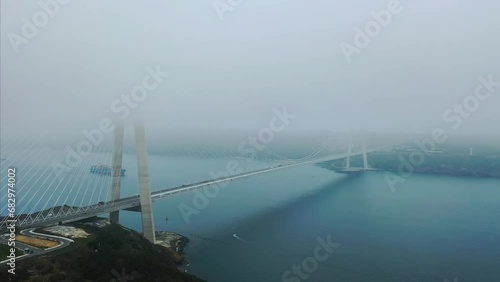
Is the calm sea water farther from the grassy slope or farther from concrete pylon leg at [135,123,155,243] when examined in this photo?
the grassy slope

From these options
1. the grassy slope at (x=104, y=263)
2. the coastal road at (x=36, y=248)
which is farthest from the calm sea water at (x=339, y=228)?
the coastal road at (x=36, y=248)

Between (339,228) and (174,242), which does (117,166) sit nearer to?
(174,242)

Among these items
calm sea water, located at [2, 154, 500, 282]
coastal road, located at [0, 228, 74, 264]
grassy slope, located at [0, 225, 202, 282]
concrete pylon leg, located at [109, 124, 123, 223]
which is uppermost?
concrete pylon leg, located at [109, 124, 123, 223]

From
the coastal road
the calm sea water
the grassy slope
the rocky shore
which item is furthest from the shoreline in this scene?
the coastal road

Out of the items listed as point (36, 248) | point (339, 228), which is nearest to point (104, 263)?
point (36, 248)

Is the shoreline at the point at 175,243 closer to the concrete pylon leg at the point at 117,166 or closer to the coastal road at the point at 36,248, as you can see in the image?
the concrete pylon leg at the point at 117,166

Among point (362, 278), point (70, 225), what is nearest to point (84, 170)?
point (70, 225)

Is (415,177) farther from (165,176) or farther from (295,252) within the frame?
(295,252)

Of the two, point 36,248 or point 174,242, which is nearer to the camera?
point 36,248
